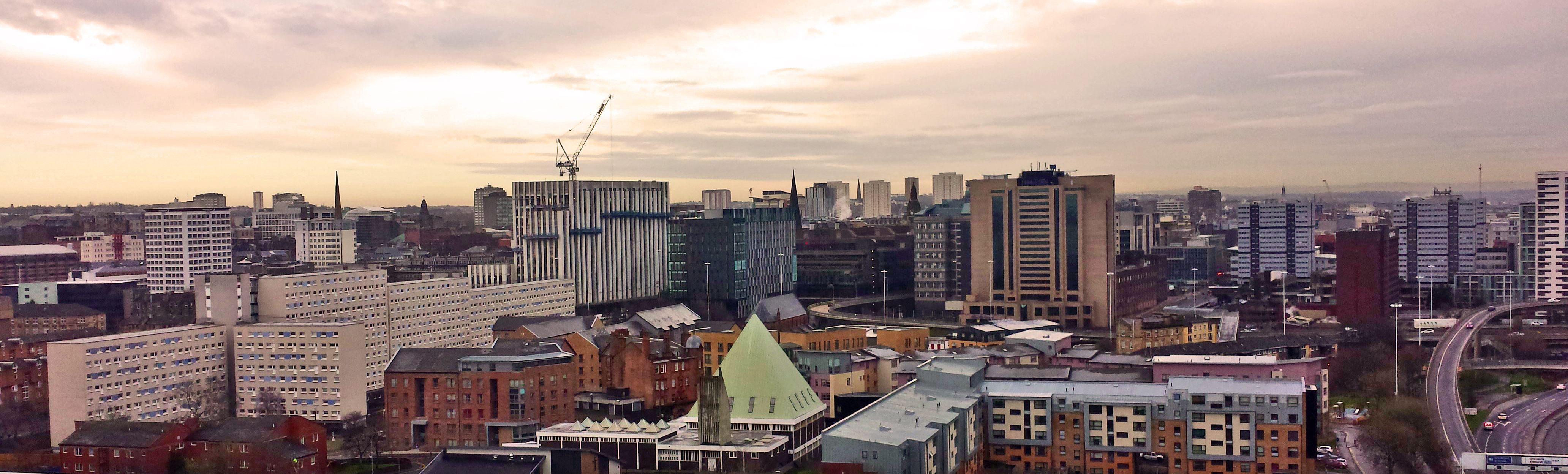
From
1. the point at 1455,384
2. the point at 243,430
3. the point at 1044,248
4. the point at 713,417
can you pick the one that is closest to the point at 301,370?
the point at 243,430

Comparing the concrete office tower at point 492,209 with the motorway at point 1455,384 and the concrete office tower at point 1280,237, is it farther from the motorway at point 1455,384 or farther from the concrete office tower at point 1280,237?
the motorway at point 1455,384

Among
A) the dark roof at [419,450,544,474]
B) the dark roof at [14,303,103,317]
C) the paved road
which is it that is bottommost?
the paved road

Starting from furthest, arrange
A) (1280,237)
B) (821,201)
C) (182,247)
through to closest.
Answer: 1. (821,201)
2. (1280,237)
3. (182,247)

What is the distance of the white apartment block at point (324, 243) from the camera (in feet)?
363

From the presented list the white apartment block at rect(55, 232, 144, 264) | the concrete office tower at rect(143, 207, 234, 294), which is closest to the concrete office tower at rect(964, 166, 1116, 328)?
the concrete office tower at rect(143, 207, 234, 294)

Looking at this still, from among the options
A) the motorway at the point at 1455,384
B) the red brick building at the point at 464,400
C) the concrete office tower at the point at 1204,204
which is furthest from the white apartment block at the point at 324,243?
A: the concrete office tower at the point at 1204,204

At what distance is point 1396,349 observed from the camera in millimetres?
61406

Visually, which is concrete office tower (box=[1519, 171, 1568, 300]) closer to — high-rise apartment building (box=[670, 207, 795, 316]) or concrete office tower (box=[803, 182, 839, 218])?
high-rise apartment building (box=[670, 207, 795, 316])

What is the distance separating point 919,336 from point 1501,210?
290ft

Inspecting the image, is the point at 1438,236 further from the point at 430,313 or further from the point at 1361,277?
the point at 430,313

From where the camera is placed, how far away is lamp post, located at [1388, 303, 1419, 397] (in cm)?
5472

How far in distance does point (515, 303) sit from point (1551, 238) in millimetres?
58626

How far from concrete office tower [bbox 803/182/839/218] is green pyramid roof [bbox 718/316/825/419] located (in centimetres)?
13275

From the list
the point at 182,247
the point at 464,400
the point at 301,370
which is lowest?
the point at 464,400
